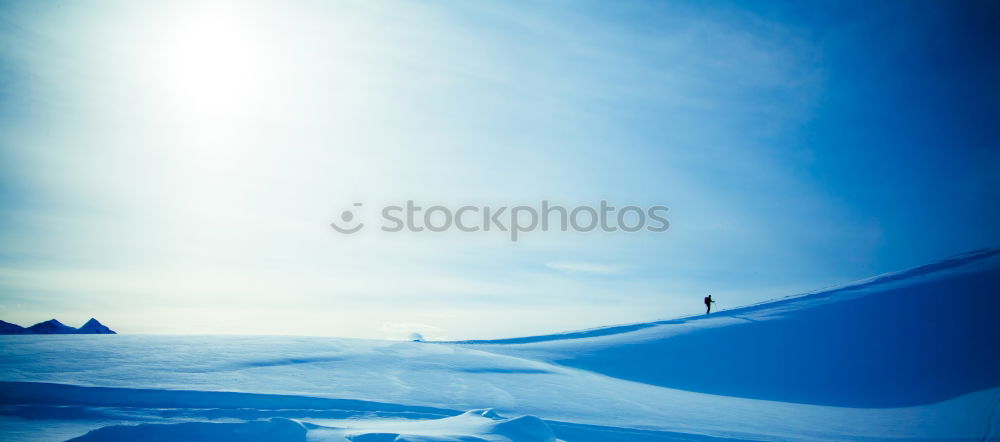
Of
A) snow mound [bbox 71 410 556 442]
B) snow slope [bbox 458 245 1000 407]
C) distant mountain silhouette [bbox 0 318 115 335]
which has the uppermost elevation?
snow slope [bbox 458 245 1000 407]

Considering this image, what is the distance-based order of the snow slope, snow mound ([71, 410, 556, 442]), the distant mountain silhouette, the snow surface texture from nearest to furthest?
snow mound ([71, 410, 556, 442]) → the snow surface texture → the snow slope → the distant mountain silhouette

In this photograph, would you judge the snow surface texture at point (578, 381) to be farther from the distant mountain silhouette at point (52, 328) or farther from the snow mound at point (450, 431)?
the distant mountain silhouette at point (52, 328)

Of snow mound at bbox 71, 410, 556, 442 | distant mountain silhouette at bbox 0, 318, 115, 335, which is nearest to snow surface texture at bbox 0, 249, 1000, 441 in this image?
snow mound at bbox 71, 410, 556, 442

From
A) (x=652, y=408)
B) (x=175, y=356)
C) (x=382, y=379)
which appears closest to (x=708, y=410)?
(x=652, y=408)

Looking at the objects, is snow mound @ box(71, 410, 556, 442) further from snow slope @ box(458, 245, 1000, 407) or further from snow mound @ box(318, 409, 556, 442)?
snow slope @ box(458, 245, 1000, 407)

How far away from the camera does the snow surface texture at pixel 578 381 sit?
7.98 meters

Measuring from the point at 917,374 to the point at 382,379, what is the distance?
14.5 meters

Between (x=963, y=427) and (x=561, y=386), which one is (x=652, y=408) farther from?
(x=963, y=427)

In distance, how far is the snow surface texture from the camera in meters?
7.98

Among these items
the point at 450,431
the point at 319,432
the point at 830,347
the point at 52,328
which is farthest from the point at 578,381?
the point at 52,328

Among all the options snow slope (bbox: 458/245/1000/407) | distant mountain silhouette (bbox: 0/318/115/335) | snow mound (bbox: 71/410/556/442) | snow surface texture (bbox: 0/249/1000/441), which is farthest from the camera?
distant mountain silhouette (bbox: 0/318/115/335)

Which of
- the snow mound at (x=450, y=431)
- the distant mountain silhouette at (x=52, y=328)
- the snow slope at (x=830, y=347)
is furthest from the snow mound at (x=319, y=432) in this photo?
the distant mountain silhouette at (x=52, y=328)

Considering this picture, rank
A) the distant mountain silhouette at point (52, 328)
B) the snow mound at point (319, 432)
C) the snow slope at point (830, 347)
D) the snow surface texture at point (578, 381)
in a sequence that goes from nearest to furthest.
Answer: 1. the snow mound at point (319, 432)
2. the snow surface texture at point (578, 381)
3. the snow slope at point (830, 347)
4. the distant mountain silhouette at point (52, 328)

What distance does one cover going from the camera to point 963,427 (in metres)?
9.82
